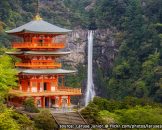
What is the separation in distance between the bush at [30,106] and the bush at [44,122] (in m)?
2.91

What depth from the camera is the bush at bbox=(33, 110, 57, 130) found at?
39188 millimetres

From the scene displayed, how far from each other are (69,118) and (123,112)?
12.9 ft

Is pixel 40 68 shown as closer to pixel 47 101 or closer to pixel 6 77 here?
pixel 47 101

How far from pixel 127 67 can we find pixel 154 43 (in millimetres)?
5069

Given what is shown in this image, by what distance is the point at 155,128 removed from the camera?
38250 millimetres

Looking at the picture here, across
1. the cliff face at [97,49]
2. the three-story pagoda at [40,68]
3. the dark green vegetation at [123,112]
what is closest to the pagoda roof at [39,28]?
the three-story pagoda at [40,68]

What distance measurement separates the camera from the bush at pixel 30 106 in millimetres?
42656

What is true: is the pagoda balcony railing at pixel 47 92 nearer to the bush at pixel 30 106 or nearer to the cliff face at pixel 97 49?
the bush at pixel 30 106

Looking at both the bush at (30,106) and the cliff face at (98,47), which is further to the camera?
the cliff face at (98,47)

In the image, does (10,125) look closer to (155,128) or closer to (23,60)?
(155,128)

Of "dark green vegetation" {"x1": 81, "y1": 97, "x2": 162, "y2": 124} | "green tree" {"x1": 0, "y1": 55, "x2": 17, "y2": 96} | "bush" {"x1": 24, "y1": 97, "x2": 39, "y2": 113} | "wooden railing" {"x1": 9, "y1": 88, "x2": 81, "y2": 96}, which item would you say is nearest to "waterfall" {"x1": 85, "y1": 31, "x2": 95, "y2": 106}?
"wooden railing" {"x1": 9, "y1": 88, "x2": 81, "y2": 96}

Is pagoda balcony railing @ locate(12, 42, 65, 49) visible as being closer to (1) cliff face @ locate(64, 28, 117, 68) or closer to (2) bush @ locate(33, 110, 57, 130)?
(2) bush @ locate(33, 110, 57, 130)

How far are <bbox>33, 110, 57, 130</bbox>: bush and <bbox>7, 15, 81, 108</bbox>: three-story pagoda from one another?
712 cm

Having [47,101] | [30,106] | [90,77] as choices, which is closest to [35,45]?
[47,101]
